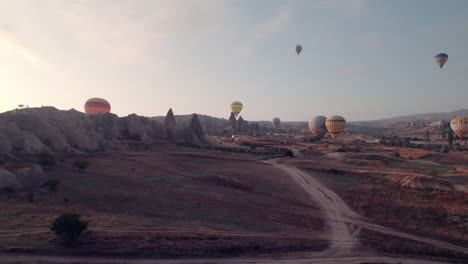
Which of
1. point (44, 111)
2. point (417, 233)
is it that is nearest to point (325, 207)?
point (417, 233)

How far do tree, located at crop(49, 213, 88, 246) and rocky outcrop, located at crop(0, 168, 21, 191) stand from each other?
8513mm

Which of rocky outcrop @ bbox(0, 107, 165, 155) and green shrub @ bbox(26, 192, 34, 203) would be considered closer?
green shrub @ bbox(26, 192, 34, 203)

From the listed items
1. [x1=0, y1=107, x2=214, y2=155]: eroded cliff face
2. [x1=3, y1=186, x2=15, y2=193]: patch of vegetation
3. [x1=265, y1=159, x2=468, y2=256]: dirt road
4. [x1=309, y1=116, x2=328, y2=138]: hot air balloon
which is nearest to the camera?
[x1=265, y1=159, x2=468, y2=256]: dirt road

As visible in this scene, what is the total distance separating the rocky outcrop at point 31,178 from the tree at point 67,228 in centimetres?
888

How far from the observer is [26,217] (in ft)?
42.4

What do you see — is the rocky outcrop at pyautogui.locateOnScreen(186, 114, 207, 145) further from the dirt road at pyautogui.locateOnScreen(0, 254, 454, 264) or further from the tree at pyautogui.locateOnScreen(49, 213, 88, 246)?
the dirt road at pyautogui.locateOnScreen(0, 254, 454, 264)

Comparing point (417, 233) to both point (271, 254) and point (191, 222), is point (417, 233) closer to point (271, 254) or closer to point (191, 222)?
point (271, 254)

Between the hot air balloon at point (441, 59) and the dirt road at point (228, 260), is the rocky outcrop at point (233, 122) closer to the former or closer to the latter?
the hot air balloon at point (441, 59)

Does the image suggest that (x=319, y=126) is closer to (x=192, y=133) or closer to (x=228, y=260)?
(x=192, y=133)

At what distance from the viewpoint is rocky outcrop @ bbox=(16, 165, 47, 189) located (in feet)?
57.6

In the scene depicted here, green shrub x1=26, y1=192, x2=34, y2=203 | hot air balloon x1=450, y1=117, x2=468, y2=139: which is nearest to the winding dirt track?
green shrub x1=26, y1=192, x2=34, y2=203

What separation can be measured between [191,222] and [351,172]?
20598mm

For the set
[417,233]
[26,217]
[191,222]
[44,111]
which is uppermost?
[44,111]

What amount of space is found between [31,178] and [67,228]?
9.71m
